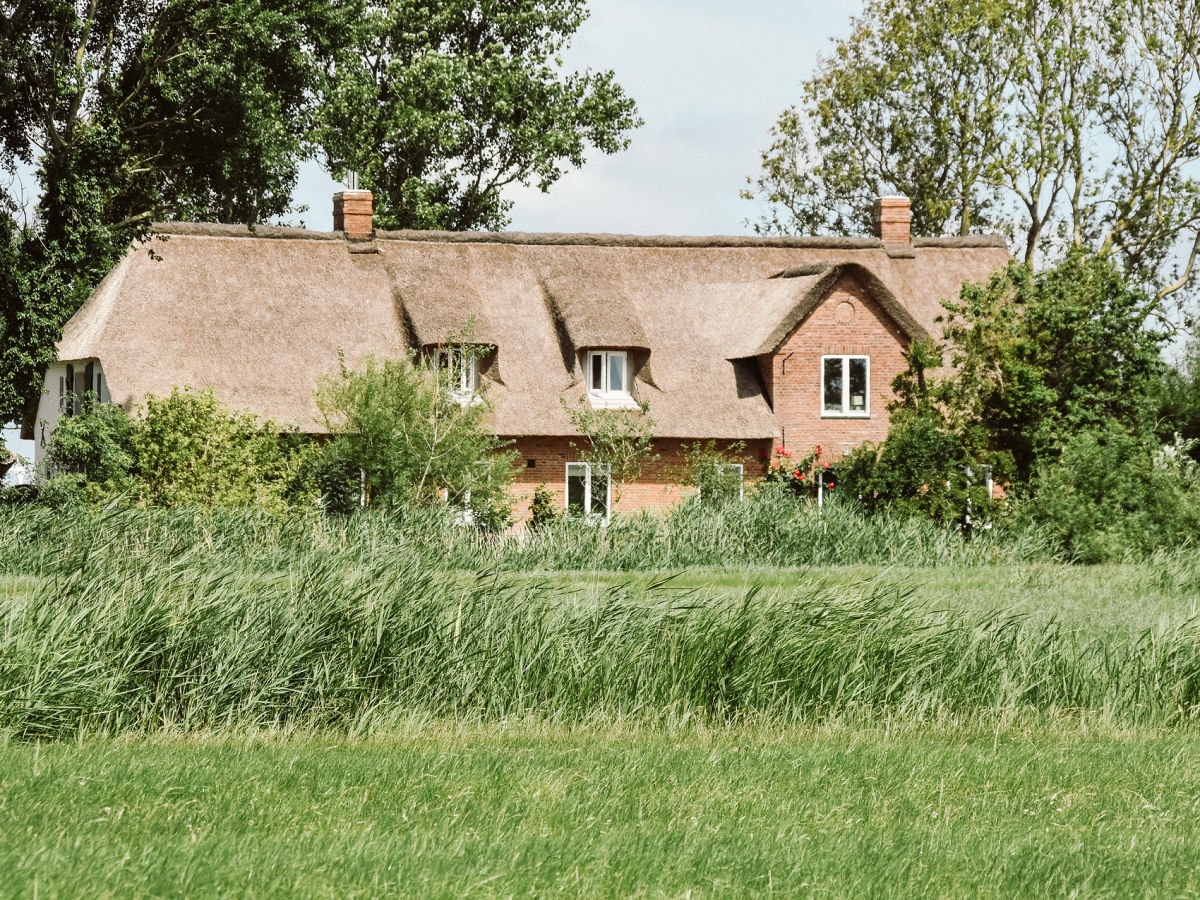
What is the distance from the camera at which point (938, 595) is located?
48.8 ft

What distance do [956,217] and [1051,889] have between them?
3896cm

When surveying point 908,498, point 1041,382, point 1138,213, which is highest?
point 1138,213

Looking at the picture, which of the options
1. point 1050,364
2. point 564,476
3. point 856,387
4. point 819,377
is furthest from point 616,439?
point 1050,364

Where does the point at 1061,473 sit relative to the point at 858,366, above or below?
below

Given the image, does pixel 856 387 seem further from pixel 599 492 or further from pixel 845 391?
pixel 599 492

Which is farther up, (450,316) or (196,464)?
(450,316)

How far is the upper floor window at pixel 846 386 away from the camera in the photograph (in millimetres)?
32781

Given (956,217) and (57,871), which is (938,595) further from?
(956,217)

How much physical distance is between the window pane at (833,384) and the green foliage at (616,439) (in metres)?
4.23

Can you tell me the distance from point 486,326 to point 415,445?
7263 millimetres

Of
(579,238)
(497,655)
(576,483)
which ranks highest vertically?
(579,238)

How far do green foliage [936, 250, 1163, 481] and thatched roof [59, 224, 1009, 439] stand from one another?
12.1ft

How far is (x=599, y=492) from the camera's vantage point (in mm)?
31812

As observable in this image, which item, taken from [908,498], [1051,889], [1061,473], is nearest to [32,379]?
[908,498]
